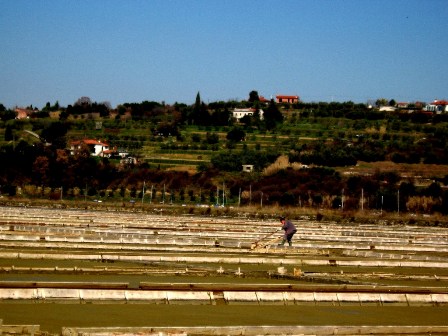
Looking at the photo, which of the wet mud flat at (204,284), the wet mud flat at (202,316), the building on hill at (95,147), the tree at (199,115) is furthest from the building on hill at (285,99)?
the wet mud flat at (202,316)

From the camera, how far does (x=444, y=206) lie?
65562 mm

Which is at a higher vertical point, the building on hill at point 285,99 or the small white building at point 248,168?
the building on hill at point 285,99

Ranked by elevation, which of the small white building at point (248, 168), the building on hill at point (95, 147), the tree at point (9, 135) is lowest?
the small white building at point (248, 168)

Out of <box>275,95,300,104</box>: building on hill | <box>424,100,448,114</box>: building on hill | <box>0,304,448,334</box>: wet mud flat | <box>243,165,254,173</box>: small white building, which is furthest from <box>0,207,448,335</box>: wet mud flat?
<box>275,95,300,104</box>: building on hill

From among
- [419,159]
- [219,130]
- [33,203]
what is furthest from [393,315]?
[219,130]

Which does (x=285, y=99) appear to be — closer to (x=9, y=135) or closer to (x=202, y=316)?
(x=9, y=135)

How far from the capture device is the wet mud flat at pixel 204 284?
1395 centimetres

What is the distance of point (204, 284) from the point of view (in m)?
17.6

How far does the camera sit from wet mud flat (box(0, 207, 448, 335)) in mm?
13945

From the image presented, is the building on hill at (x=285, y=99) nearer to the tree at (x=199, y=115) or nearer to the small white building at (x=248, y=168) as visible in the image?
the tree at (x=199, y=115)

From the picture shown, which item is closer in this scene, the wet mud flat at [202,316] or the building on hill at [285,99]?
the wet mud flat at [202,316]

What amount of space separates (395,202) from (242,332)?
55.9m

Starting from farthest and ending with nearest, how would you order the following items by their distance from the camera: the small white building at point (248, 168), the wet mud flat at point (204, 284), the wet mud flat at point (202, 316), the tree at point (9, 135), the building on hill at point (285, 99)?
1. the building on hill at point (285, 99)
2. the tree at point (9, 135)
3. the small white building at point (248, 168)
4. the wet mud flat at point (204, 284)
5. the wet mud flat at point (202, 316)

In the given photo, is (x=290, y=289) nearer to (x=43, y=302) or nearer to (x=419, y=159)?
(x=43, y=302)
